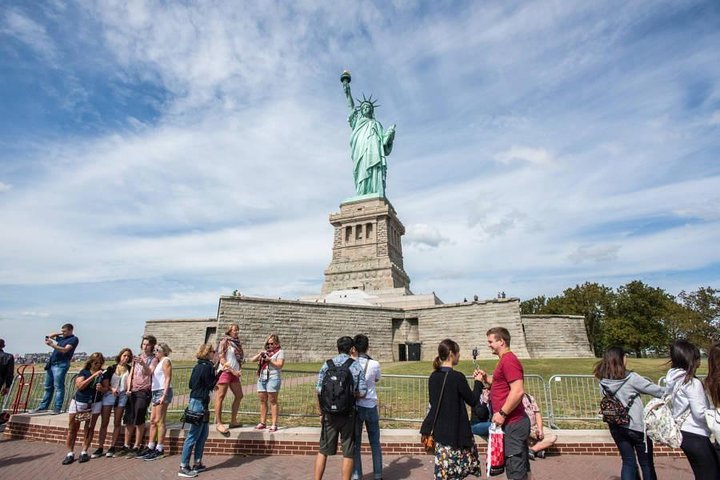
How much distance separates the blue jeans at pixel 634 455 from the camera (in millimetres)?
4594

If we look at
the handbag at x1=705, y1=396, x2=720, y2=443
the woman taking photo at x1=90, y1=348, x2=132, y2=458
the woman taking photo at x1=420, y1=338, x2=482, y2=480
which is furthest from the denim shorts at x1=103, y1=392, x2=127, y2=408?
the handbag at x1=705, y1=396, x2=720, y2=443

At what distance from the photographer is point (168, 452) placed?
23.1 ft

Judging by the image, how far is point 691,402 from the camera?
3.81 m

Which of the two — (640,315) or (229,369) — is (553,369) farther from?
(640,315)

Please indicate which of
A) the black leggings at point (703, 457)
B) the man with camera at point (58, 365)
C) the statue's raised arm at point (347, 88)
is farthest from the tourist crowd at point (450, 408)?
the statue's raised arm at point (347, 88)

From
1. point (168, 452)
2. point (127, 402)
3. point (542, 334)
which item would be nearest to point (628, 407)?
point (168, 452)

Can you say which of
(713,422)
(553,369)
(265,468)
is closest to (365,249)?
(553,369)

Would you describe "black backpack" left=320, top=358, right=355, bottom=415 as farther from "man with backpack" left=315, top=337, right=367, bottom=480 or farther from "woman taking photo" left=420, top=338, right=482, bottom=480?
"woman taking photo" left=420, top=338, right=482, bottom=480

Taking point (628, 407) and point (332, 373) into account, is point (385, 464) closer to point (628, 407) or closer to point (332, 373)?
point (332, 373)

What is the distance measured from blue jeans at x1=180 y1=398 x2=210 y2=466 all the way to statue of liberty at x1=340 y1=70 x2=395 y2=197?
41181 millimetres

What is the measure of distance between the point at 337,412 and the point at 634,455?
3443 mm

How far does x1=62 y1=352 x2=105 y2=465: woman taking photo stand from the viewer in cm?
681

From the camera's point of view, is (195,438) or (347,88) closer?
(195,438)

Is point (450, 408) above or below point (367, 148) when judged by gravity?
below
